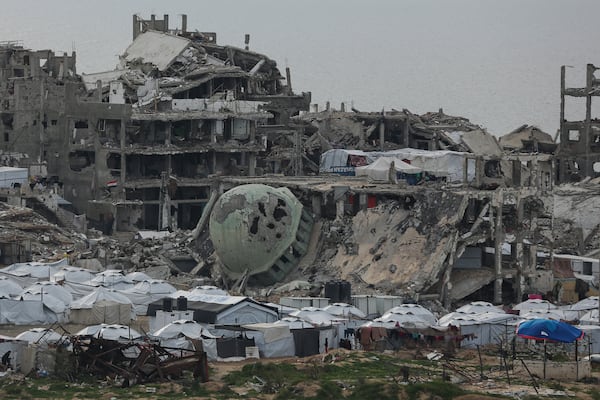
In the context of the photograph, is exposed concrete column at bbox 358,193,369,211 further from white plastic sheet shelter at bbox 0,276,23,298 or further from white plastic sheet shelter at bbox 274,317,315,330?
white plastic sheet shelter at bbox 274,317,315,330

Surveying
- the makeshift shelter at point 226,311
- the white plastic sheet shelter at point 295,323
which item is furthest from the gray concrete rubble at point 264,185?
the white plastic sheet shelter at point 295,323

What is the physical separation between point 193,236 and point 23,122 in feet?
53.9

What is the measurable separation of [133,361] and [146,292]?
1452 centimetres

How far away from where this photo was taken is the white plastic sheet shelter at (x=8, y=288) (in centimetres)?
5988

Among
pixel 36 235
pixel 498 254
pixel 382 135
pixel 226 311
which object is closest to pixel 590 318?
pixel 498 254

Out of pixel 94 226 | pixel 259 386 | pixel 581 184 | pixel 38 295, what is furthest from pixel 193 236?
pixel 259 386

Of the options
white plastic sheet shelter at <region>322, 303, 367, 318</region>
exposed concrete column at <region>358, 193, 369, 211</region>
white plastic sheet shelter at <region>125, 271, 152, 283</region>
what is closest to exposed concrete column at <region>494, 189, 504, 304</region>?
exposed concrete column at <region>358, 193, 369, 211</region>

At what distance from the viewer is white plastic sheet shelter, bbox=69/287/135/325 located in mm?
58438

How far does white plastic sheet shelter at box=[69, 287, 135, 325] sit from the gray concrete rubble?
8.01 m

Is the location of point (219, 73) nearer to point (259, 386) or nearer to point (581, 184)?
point (581, 184)

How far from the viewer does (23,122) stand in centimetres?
8838

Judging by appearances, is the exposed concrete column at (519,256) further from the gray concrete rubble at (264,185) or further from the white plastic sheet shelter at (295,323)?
the white plastic sheet shelter at (295,323)

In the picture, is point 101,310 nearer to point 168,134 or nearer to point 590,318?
point 590,318

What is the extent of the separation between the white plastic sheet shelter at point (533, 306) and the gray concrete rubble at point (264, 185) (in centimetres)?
337
